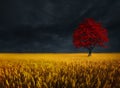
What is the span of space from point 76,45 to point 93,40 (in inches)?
148

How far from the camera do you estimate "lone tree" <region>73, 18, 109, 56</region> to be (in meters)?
39.0

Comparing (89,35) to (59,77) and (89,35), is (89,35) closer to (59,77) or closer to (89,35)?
(89,35)

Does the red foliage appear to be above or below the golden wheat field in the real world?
above

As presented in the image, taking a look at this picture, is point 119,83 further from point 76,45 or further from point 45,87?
point 76,45

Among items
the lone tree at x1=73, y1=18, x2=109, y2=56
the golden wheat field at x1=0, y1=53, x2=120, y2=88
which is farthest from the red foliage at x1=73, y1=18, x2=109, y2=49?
the golden wheat field at x1=0, y1=53, x2=120, y2=88

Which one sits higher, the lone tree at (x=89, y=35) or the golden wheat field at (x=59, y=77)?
the lone tree at (x=89, y=35)

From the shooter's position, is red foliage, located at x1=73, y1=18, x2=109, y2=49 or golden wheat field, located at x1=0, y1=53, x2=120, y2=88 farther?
red foliage, located at x1=73, y1=18, x2=109, y2=49

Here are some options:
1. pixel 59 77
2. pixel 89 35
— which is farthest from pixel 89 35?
pixel 59 77

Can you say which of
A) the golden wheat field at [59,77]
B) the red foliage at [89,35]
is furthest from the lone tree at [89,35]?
the golden wheat field at [59,77]

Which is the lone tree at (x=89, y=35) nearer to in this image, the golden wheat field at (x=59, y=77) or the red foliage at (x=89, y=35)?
the red foliage at (x=89, y=35)

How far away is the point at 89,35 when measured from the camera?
38.9 metres

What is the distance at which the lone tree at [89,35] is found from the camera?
3900 cm

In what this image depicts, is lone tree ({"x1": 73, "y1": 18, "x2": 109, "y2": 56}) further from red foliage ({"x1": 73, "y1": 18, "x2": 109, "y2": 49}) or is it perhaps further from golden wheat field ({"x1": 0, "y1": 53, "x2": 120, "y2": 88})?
golden wheat field ({"x1": 0, "y1": 53, "x2": 120, "y2": 88})

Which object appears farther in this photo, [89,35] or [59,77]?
[89,35]
